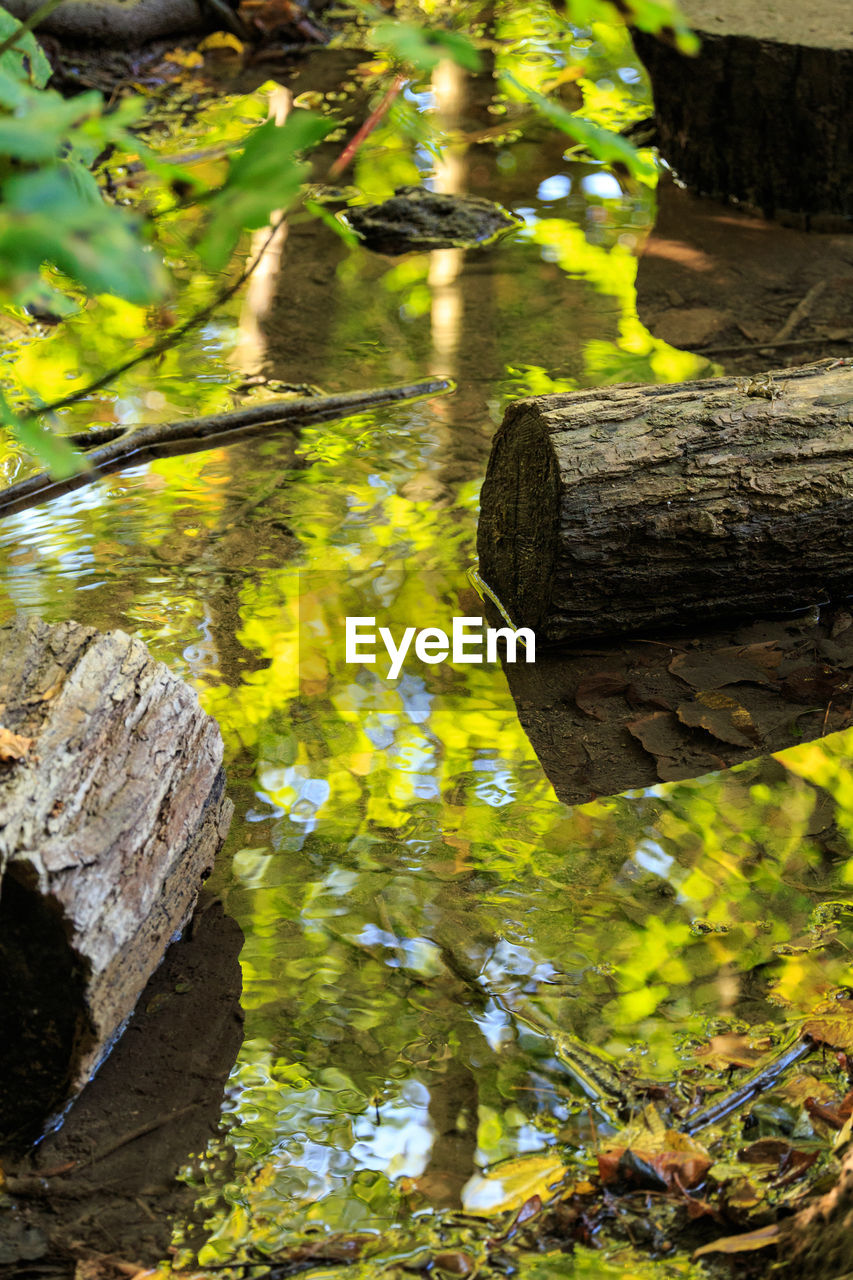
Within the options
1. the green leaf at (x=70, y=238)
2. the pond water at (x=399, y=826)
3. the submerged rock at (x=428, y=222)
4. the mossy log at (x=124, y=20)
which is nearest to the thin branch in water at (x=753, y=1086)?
the pond water at (x=399, y=826)

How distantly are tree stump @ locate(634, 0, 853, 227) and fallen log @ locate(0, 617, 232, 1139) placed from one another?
4586mm

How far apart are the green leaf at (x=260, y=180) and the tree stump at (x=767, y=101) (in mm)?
5132

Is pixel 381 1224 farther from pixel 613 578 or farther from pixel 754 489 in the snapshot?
pixel 754 489

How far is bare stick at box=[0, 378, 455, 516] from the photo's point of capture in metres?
3.65

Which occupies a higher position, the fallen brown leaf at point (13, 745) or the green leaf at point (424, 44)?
the green leaf at point (424, 44)

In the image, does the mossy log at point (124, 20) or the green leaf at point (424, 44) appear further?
the mossy log at point (124, 20)

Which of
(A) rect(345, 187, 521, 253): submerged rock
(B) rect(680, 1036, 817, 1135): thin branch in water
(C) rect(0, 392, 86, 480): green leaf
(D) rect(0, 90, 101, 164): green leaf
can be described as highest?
(D) rect(0, 90, 101, 164): green leaf

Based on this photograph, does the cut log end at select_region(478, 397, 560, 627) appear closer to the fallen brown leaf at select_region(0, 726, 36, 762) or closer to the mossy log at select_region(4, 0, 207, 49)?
the fallen brown leaf at select_region(0, 726, 36, 762)

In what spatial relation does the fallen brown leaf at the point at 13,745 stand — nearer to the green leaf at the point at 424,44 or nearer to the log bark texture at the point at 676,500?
the green leaf at the point at 424,44

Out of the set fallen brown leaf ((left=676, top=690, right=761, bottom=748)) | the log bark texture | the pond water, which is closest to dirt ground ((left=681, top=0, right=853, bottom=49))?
the pond water

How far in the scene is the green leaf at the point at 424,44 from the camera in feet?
2.85

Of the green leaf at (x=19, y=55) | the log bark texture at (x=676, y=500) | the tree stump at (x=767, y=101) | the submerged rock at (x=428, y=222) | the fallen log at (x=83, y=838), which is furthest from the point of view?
the submerged rock at (x=428, y=222)

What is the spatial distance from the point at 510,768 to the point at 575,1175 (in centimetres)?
107

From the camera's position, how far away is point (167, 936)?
7.04 feet
